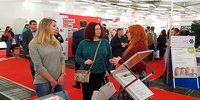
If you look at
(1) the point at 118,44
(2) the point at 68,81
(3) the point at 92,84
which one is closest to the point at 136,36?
(3) the point at 92,84

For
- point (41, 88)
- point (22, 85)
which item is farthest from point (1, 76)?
point (41, 88)

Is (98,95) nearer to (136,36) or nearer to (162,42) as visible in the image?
(136,36)

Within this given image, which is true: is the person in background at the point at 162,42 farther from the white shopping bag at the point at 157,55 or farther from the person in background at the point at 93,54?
the person in background at the point at 93,54

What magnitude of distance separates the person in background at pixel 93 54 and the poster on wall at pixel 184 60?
2670 mm

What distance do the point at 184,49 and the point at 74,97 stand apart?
2.68 m

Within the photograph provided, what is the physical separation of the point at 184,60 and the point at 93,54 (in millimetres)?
3015

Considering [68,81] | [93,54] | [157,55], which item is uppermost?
[93,54]

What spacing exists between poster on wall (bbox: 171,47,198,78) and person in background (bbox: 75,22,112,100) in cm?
267

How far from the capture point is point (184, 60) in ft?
15.3

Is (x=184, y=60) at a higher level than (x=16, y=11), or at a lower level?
lower

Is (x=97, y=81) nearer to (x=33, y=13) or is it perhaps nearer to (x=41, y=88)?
(x=41, y=88)

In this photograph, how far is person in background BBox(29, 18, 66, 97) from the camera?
79.5 inches

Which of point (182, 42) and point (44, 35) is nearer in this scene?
point (44, 35)

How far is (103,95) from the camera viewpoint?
2123 millimetres
